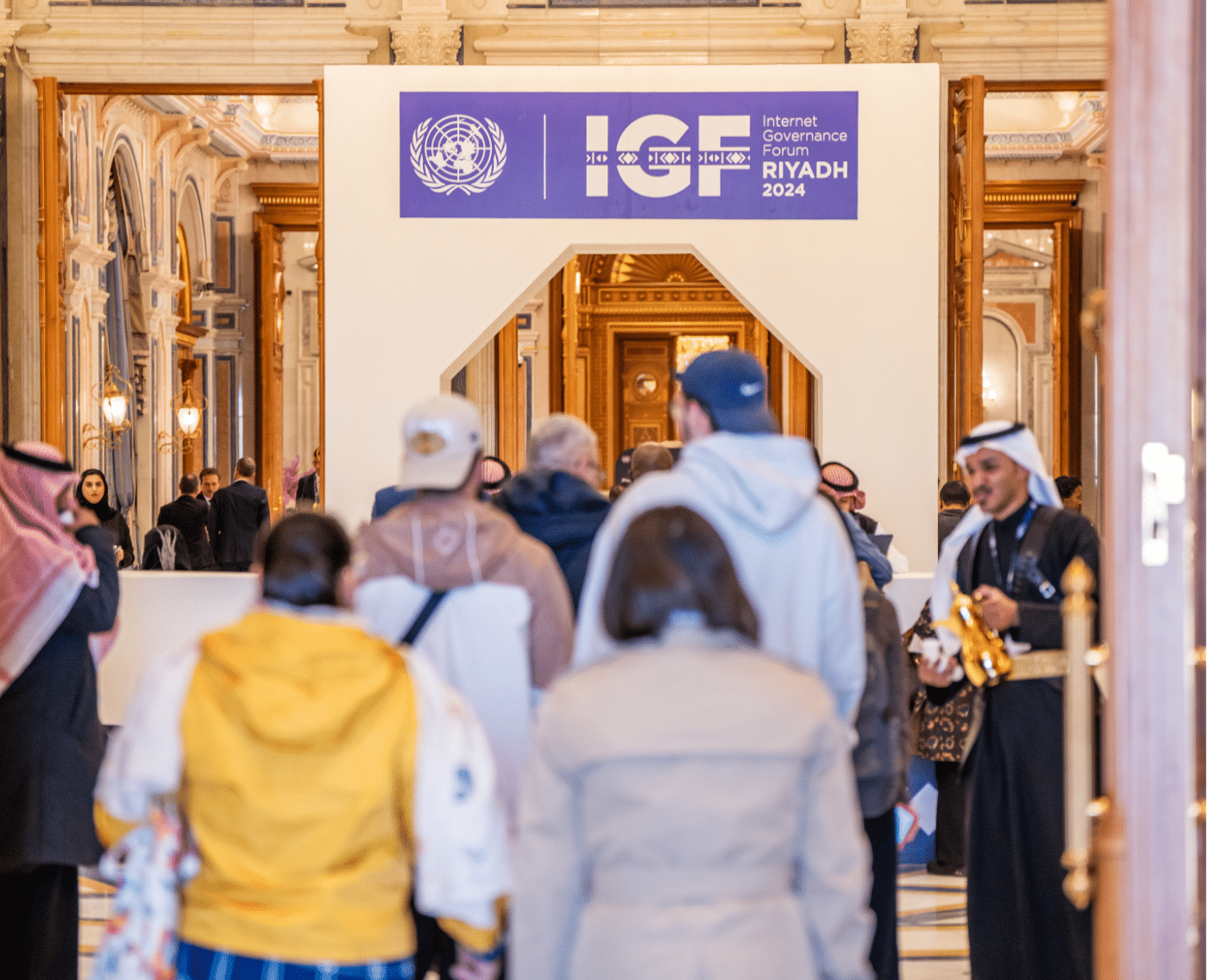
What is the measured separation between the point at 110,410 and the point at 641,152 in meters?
6.53

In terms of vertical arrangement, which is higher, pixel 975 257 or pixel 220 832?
pixel 975 257

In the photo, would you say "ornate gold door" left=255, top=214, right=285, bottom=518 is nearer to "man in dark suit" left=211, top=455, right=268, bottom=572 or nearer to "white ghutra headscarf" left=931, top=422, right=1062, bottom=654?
"man in dark suit" left=211, top=455, right=268, bottom=572

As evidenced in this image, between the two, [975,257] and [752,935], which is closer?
[752,935]

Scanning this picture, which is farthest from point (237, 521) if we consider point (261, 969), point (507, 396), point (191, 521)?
point (261, 969)

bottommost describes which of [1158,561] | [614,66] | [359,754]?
[359,754]

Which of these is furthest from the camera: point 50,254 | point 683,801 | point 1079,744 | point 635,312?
point 635,312

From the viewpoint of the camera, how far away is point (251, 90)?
1062cm

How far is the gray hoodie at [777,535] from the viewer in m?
2.72

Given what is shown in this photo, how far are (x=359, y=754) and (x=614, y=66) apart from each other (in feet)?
26.5

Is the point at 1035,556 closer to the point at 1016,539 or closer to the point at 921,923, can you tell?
the point at 1016,539

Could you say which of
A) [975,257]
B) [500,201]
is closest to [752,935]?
[500,201]

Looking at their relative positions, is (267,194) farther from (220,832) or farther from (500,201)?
(220,832)

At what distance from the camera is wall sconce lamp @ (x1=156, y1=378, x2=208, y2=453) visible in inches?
635

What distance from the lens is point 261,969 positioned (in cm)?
221
